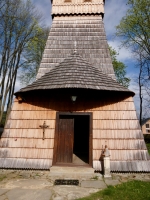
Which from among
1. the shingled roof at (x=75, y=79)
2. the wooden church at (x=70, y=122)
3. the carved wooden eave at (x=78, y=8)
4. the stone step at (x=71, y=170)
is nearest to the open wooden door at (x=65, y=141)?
the wooden church at (x=70, y=122)

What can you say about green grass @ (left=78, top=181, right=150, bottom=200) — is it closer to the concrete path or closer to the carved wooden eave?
the concrete path

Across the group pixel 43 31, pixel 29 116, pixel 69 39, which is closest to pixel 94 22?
pixel 69 39

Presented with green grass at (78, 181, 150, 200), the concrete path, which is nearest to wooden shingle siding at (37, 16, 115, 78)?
the concrete path

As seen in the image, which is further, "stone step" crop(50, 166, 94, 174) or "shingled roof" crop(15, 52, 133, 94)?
"shingled roof" crop(15, 52, 133, 94)

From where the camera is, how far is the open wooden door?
19.3 feet

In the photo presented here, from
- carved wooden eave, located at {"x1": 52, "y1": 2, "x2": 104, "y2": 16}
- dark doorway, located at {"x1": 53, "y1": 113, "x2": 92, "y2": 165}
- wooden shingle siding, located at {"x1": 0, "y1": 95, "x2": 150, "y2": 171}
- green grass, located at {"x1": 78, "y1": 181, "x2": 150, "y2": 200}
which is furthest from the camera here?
carved wooden eave, located at {"x1": 52, "y1": 2, "x2": 104, "y2": 16}

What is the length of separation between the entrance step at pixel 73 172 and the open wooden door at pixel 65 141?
0.51 m

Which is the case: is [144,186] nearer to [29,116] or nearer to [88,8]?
[29,116]

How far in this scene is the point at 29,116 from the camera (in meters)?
6.06

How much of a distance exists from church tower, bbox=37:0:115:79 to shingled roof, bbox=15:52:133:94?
856 mm

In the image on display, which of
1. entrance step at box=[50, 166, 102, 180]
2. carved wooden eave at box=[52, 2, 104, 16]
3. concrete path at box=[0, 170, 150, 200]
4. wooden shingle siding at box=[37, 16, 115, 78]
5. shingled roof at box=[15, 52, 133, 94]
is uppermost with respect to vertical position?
carved wooden eave at box=[52, 2, 104, 16]

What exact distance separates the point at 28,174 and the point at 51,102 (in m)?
2.54

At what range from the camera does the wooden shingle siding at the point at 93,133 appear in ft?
17.9

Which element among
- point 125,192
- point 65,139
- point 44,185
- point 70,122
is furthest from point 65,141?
point 125,192
